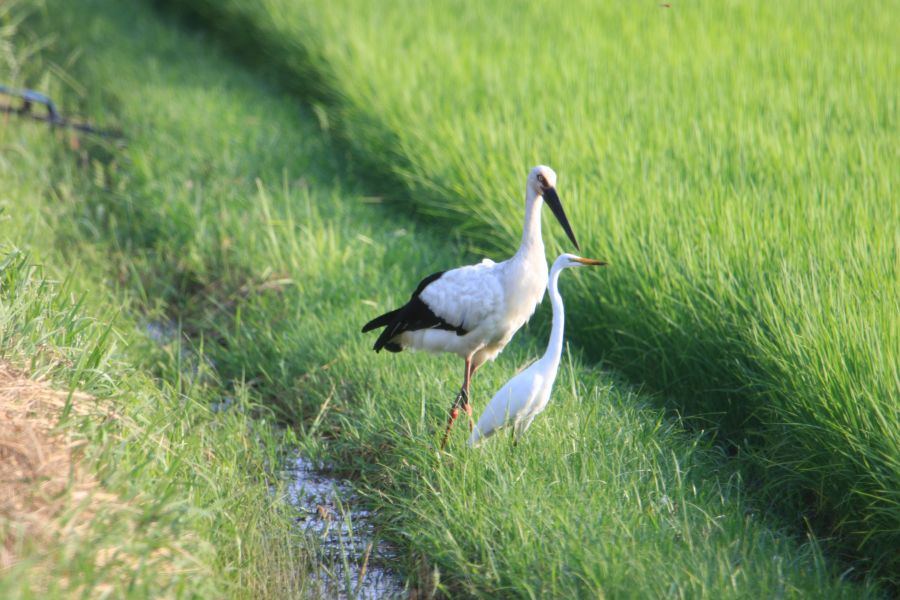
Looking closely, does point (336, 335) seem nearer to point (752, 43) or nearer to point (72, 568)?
point (72, 568)

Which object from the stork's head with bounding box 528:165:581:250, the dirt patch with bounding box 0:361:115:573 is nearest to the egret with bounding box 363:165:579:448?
the stork's head with bounding box 528:165:581:250

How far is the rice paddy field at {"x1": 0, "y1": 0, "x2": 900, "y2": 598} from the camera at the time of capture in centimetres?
349

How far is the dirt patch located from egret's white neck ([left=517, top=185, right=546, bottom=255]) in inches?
69.6

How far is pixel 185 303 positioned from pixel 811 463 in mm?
3608

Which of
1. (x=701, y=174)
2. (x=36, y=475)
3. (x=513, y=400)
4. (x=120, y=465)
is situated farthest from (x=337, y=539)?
(x=701, y=174)

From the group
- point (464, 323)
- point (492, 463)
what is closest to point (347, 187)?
point (464, 323)

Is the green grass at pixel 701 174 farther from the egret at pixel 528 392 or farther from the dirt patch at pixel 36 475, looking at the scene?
the dirt patch at pixel 36 475

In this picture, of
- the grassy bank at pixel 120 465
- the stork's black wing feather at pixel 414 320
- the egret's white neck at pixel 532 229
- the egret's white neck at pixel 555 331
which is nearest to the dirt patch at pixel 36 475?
the grassy bank at pixel 120 465

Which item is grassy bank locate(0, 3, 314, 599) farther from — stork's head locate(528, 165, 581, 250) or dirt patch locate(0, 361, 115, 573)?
stork's head locate(528, 165, 581, 250)

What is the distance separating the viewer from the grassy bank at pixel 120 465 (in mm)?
2895

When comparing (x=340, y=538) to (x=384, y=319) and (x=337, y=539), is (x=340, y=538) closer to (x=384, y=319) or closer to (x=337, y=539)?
(x=337, y=539)

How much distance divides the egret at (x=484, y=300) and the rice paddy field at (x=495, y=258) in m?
0.28

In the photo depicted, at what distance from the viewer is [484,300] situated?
13.7 feet

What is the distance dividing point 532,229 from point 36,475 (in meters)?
2.04
